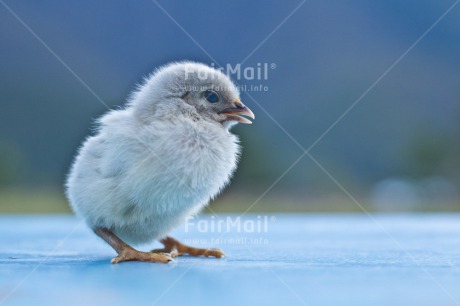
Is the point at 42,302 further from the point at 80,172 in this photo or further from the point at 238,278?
the point at 80,172

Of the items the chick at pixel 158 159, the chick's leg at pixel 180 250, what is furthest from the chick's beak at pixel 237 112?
the chick's leg at pixel 180 250

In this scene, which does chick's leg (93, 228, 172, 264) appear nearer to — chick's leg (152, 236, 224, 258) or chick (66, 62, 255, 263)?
chick (66, 62, 255, 263)

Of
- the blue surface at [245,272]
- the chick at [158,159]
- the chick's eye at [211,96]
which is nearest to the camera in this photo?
the blue surface at [245,272]

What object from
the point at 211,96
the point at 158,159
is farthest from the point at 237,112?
the point at 158,159

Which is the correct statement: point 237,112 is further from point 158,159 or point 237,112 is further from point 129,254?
point 129,254

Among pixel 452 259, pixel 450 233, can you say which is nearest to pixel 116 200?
pixel 452 259

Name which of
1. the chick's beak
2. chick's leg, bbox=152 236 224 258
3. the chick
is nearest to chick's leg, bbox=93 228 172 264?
the chick

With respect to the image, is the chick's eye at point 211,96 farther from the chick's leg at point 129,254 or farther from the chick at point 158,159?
the chick's leg at point 129,254
